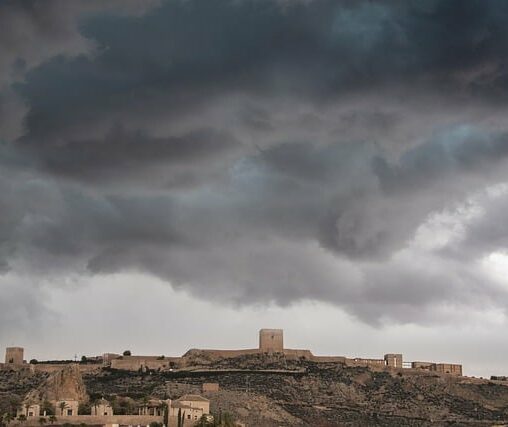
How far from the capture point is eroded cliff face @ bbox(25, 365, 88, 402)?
11056cm

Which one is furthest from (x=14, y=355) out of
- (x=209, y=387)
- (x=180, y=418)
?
(x=180, y=418)

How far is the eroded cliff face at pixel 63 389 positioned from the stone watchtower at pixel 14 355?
87.8 feet

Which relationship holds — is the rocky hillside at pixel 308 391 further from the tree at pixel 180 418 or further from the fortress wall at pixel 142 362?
the tree at pixel 180 418

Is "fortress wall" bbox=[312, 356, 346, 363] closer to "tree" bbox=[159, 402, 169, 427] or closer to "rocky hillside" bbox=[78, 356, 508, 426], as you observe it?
"rocky hillside" bbox=[78, 356, 508, 426]

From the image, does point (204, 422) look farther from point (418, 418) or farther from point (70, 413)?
point (418, 418)

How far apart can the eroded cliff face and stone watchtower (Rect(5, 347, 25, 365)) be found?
2676cm

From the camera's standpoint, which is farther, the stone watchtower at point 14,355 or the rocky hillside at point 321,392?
the stone watchtower at point 14,355

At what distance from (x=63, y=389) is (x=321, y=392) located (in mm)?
32008

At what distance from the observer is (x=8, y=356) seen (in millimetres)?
143125

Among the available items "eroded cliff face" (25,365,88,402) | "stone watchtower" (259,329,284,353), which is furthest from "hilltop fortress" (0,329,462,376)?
"eroded cliff face" (25,365,88,402)

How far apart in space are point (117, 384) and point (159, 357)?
13521 mm

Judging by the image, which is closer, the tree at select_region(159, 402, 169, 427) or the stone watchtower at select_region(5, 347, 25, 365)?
the tree at select_region(159, 402, 169, 427)

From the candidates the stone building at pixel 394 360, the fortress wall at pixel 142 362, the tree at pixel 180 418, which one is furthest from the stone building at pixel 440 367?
the tree at pixel 180 418

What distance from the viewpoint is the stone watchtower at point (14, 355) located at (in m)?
142
